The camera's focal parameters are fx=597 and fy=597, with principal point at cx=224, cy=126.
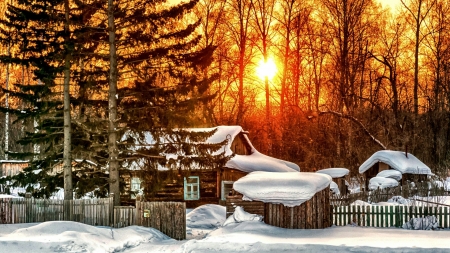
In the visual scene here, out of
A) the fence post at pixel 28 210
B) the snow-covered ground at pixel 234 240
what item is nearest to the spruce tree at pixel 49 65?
the fence post at pixel 28 210

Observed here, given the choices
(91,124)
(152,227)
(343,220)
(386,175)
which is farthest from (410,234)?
(386,175)

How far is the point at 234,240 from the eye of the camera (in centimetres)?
1950

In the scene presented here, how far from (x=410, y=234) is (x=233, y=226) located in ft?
21.2

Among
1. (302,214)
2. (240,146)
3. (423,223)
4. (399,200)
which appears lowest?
(423,223)

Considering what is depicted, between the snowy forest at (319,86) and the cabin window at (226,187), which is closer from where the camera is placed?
the cabin window at (226,187)

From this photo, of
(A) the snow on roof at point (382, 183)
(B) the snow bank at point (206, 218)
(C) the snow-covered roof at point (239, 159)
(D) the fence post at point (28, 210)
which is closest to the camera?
(D) the fence post at point (28, 210)

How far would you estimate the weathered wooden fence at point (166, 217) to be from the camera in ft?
79.2

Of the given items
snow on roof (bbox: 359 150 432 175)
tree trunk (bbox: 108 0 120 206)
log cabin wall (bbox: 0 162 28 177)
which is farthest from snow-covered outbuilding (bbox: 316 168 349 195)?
log cabin wall (bbox: 0 162 28 177)

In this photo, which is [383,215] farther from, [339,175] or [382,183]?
[339,175]

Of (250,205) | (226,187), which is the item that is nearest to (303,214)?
(250,205)

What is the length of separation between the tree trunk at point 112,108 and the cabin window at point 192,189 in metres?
Answer: 10.6

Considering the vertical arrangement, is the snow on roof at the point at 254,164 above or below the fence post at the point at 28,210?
above

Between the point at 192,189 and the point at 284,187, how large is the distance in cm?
1495

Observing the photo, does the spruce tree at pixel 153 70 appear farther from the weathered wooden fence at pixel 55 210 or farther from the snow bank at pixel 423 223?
the snow bank at pixel 423 223
